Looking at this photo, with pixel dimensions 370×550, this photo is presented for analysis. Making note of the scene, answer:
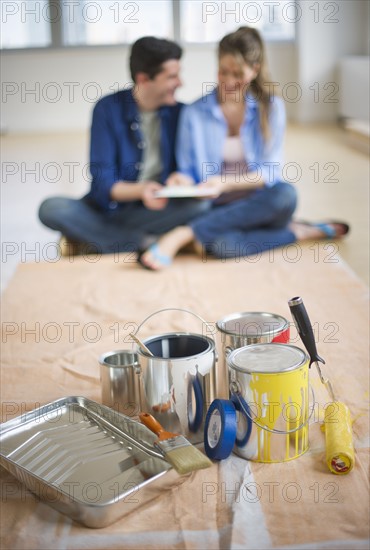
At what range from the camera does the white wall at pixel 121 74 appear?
244 inches

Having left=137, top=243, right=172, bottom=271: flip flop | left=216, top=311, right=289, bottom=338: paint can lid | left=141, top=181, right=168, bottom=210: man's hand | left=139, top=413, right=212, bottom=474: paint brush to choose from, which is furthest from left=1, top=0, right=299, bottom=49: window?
left=139, top=413, right=212, bottom=474: paint brush

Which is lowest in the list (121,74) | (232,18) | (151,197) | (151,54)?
(151,197)

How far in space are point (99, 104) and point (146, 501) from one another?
1.79 metres

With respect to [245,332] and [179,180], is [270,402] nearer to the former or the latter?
[245,332]

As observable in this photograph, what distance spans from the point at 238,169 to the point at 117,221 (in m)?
0.48

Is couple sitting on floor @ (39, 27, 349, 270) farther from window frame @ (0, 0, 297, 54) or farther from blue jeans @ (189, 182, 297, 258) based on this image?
window frame @ (0, 0, 297, 54)

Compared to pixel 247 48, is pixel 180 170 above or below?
below

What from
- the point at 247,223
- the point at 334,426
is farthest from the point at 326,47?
the point at 334,426

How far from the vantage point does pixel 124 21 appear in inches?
255

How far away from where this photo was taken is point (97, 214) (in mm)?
2625

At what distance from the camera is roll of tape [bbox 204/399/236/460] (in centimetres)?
A: 113

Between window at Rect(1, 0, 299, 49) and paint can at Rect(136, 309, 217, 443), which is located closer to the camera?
paint can at Rect(136, 309, 217, 443)

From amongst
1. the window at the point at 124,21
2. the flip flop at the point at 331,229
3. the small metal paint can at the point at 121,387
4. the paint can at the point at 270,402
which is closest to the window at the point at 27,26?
the window at the point at 124,21

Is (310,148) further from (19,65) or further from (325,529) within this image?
(325,529)
